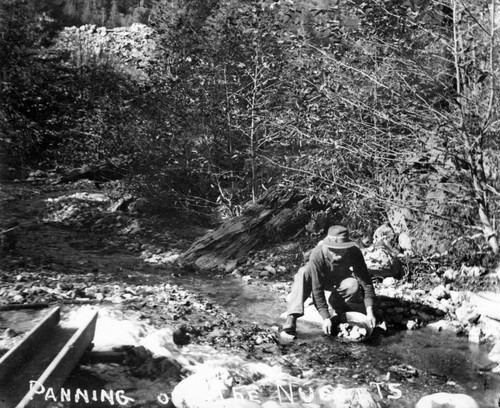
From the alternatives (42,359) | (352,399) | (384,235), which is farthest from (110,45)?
(352,399)

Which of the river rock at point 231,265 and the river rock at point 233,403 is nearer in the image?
the river rock at point 233,403

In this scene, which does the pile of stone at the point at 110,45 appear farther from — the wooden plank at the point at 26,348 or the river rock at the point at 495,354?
the river rock at the point at 495,354

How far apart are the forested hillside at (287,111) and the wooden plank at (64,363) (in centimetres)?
257

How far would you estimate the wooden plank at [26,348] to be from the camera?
2.58m

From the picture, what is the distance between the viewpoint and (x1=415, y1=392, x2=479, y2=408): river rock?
3.03 meters

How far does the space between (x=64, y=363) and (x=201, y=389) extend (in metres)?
0.82

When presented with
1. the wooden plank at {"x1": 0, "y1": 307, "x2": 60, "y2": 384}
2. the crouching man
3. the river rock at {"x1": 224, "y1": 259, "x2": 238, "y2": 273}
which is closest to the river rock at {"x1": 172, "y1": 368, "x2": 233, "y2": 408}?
the wooden plank at {"x1": 0, "y1": 307, "x2": 60, "y2": 384}

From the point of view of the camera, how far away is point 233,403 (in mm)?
2785

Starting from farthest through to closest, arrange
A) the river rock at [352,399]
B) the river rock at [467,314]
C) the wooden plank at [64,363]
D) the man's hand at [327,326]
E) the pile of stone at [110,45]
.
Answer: the pile of stone at [110,45]
the river rock at [467,314]
the man's hand at [327,326]
the river rock at [352,399]
the wooden plank at [64,363]

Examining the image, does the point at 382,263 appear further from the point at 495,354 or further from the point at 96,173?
the point at 96,173

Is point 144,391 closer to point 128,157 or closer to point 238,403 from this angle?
point 238,403

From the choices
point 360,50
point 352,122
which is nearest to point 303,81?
point 360,50

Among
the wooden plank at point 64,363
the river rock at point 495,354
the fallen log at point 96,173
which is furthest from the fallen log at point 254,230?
the wooden plank at point 64,363

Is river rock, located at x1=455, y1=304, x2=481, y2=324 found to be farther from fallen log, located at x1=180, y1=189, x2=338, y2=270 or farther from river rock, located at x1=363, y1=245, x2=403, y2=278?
fallen log, located at x1=180, y1=189, x2=338, y2=270
